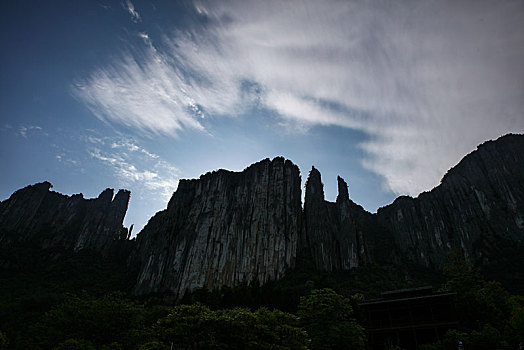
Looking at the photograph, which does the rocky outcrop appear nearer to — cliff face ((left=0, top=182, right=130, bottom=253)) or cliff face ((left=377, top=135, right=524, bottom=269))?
cliff face ((left=377, top=135, right=524, bottom=269))

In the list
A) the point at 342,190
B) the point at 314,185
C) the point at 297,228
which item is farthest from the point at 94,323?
the point at 342,190

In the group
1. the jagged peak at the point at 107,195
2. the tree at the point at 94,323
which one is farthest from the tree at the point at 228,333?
the jagged peak at the point at 107,195

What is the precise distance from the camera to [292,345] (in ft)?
69.2

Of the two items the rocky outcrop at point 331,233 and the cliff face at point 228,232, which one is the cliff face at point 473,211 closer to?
the rocky outcrop at point 331,233

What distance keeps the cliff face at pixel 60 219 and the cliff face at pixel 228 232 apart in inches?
1155

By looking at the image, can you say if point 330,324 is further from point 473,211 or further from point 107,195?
point 107,195

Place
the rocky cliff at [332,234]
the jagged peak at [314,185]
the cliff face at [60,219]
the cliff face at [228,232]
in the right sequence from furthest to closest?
the cliff face at [60,219]
the jagged peak at [314,185]
the rocky cliff at [332,234]
the cliff face at [228,232]

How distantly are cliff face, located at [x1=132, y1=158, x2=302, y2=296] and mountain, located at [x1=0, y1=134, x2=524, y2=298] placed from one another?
334 millimetres

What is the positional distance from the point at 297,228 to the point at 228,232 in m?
23.6

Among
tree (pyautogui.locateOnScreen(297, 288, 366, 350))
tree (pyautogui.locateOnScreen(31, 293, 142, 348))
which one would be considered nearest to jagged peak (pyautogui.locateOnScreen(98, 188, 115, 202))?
tree (pyautogui.locateOnScreen(31, 293, 142, 348))

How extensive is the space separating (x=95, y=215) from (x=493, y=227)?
15019 cm

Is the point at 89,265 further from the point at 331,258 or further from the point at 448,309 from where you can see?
the point at 448,309

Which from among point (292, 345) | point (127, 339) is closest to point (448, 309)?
point (292, 345)

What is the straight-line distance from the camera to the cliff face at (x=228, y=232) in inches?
3610
